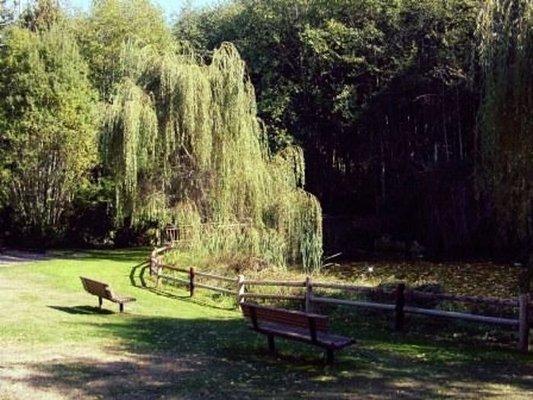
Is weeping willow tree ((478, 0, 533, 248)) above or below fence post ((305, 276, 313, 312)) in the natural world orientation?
above

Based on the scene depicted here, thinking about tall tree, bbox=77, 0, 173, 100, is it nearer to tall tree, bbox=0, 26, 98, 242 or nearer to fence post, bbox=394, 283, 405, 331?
tall tree, bbox=0, 26, 98, 242

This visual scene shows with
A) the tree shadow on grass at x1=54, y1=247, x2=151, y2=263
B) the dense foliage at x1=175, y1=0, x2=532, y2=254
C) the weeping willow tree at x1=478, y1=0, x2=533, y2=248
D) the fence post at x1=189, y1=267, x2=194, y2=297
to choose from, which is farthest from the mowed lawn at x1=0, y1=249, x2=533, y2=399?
the dense foliage at x1=175, y1=0, x2=532, y2=254

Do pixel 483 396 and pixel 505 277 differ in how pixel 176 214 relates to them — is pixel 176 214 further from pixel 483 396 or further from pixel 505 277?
pixel 483 396

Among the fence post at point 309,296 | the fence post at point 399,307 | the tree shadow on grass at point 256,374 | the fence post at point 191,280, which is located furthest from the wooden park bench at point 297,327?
the fence post at point 191,280

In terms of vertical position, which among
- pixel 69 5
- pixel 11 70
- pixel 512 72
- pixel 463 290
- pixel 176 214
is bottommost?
pixel 463 290

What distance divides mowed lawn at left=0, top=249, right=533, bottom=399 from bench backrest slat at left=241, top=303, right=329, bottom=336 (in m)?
0.48

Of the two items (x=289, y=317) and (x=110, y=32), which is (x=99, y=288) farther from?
(x=110, y=32)

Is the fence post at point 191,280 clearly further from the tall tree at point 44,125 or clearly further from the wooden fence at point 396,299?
the tall tree at point 44,125

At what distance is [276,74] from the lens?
36125 millimetres

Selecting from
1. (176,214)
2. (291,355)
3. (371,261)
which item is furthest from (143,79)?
(291,355)

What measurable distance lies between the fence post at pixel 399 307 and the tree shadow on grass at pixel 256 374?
1.63m

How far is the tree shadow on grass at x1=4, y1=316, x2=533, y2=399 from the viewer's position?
6.69 metres

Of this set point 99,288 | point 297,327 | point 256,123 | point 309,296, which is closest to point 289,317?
point 297,327

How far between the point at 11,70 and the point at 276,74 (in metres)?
13.8
